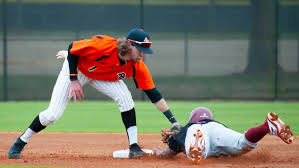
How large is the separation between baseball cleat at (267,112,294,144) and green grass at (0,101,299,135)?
10.5 feet

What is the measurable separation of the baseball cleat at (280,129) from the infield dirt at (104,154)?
51 centimetres

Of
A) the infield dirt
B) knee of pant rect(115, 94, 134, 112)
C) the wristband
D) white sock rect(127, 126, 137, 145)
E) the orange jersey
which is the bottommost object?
the infield dirt

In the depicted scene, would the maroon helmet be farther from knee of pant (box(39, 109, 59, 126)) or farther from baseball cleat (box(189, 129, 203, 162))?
knee of pant (box(39, 109, 59, 126))

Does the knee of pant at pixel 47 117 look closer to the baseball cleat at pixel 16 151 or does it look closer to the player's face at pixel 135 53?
the baseball cleat at pixel 16 151

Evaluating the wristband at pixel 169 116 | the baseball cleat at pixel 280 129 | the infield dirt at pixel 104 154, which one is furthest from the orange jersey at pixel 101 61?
the baseball cleat at pixel 280 129

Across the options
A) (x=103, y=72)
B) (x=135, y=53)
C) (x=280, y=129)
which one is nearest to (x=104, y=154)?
(x=103, y=72)

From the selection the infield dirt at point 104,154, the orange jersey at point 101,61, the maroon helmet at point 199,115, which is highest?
the orange jersey at point 101,61

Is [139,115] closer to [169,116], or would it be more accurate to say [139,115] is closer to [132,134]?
[169,116]

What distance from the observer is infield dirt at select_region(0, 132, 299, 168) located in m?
4.89

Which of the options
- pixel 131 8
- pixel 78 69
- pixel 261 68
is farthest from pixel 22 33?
pixel 78 69

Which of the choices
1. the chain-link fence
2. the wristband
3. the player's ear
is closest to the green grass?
the chain-link fence

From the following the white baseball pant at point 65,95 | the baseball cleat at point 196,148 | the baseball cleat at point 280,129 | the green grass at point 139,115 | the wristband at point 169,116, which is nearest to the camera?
the baseball cleat at point 280,129

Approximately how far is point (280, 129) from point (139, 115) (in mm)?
5523

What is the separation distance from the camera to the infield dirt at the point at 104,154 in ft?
16.0
